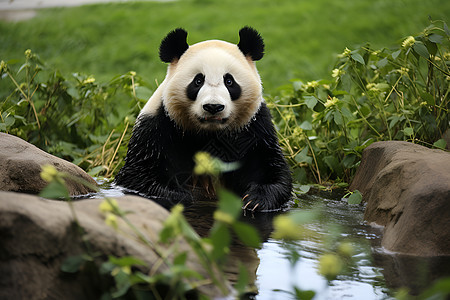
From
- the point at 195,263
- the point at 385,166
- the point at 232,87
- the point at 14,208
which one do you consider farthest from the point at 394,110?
the point at 14,208

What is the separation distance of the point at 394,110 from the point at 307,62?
494 cm

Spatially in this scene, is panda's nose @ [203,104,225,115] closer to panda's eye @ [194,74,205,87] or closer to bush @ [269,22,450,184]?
panda's eye @ [194,74,205,87]

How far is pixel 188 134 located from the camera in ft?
10.7

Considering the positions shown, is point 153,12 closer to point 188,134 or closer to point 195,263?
point 188,134

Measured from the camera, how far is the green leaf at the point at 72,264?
5.36 ft

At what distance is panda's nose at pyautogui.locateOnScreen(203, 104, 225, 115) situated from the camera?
2.89m

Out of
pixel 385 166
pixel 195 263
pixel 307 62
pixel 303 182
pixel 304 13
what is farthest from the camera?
pixel 304 13

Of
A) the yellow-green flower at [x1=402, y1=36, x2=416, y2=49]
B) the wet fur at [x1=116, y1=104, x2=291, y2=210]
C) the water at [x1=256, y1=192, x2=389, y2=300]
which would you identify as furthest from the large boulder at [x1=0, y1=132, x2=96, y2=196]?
the yellow-green flower at [x1=402, y1=36, x2=416, y2=49]

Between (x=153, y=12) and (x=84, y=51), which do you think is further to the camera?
(x=153, y=12)

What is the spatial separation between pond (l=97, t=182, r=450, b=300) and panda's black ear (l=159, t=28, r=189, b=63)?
975 mm

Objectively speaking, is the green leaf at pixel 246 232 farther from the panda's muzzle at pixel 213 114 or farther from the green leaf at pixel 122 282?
the panda's muzzle at pixel 213 114

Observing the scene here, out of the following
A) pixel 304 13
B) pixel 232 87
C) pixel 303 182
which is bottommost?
pixel 303 182

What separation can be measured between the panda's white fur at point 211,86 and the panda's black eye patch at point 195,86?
20 millimetres

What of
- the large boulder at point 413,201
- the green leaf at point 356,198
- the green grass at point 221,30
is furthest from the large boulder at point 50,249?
the green grass at point 221,30
